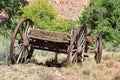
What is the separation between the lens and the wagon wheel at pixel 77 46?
1334cm

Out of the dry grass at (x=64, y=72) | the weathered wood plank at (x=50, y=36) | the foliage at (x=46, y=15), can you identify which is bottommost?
the foliage at (x=46, y=15)

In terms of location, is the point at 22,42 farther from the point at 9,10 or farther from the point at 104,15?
the point at 104,15

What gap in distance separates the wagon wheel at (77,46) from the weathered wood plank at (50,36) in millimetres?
326

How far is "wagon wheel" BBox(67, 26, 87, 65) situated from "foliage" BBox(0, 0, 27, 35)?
4.34m

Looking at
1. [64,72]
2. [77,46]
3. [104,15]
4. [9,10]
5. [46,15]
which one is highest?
[9,10]

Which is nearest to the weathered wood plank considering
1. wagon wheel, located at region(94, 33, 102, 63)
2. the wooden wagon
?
the wooden wagon

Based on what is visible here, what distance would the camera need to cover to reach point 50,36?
45.9 feet

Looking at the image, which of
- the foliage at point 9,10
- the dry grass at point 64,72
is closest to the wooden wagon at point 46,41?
the dry grass at point 64,72

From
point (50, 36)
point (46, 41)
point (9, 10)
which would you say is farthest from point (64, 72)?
point (9, 10)

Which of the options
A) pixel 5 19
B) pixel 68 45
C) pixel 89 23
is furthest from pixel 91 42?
pixel 89 23

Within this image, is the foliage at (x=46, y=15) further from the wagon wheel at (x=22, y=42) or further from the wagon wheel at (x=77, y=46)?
the wagon wheel at (x=22, y=42)

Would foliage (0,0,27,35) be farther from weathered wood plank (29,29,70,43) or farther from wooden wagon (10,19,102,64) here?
weathered wood plank (29,29,70,43)

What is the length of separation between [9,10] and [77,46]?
519 cm

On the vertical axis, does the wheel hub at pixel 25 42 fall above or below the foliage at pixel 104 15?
above
